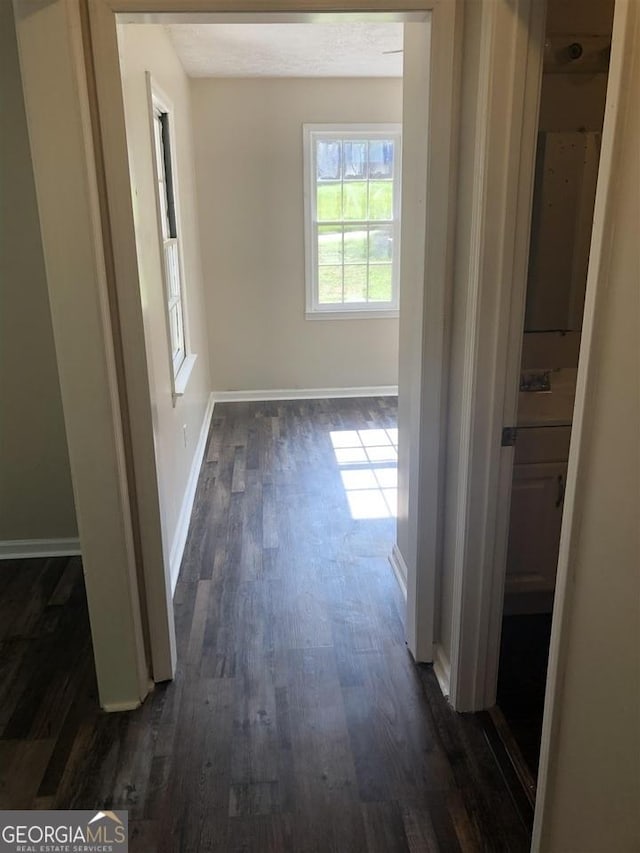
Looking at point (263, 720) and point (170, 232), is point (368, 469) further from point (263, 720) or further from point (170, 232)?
point (263, 720)

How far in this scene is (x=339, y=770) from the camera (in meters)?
1.94

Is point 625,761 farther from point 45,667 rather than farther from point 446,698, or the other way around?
point 45,667

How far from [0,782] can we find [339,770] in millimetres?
970

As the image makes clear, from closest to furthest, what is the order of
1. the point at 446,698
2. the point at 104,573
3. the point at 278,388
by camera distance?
the point at 104,573 < the point at 446,698 < the point at 278,388

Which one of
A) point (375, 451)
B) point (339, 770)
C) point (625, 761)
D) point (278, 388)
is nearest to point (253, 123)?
point (278, 388)

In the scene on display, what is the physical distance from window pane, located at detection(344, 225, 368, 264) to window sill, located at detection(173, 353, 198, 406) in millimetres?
1856

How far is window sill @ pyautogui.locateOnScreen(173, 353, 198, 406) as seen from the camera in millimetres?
3427

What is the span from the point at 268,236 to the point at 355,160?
3.02 feet

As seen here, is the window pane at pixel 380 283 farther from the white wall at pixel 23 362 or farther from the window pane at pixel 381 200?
the white wall at pixel 23 362

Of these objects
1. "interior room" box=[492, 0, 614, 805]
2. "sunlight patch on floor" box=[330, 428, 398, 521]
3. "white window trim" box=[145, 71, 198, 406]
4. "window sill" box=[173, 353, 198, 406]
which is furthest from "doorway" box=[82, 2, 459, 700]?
"window sill" box=[173, 353, 198, 406]

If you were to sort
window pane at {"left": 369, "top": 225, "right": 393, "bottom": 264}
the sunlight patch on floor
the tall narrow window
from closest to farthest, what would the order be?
the tall narrow window → the sunlight patch on floor → window pane at {"left": 369, "top": 225, "right": 393, "bottom": 264}

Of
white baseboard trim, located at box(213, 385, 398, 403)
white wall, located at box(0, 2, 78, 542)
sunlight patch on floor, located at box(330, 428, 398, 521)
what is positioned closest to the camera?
white wall, located at box(0, 2, 78, 542)

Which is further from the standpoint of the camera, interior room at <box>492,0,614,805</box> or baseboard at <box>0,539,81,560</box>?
baseboard at <box>0,539,81,560</box>

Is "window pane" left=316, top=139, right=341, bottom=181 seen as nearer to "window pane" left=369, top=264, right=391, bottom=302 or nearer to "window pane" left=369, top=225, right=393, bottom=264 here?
"window pane" left=369, top=225, right=393, bottom=264
